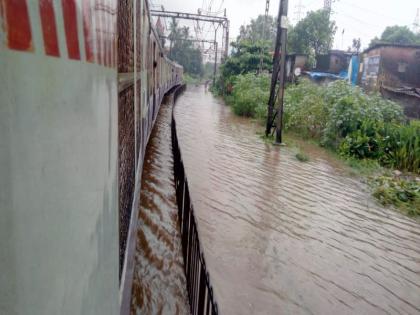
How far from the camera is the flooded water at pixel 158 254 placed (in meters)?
3.25

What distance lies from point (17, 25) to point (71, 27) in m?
0.22

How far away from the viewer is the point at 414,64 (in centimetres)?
2425

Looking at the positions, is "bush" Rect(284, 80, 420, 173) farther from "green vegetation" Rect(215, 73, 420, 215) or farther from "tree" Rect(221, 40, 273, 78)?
"tree" Rect(221, 40, 273, 78)

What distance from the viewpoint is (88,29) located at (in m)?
1.01

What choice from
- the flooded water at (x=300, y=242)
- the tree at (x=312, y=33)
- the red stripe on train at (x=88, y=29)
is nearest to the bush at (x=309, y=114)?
the flooded water at (x=300, y=242)

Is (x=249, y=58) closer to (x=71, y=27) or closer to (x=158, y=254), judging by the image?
(x=158, y=254)

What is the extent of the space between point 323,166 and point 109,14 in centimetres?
832

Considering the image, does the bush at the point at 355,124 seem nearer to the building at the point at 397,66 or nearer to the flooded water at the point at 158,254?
the flooded water at the point at 158,254

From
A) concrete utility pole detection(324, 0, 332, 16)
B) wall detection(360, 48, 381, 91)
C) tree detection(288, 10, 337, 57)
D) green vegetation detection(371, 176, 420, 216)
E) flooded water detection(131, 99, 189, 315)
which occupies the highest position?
concrete utility pole detection(324, 0, 332, 16)

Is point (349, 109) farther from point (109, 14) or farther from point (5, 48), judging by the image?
point (5, 48)

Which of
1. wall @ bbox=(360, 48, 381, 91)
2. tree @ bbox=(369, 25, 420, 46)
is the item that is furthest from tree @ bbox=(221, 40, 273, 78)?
tree @ bbox=(369, 25, 420, 46)

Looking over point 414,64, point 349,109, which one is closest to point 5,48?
point 349,109

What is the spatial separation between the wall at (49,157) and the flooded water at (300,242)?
8.65ft

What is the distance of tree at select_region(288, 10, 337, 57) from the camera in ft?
149
